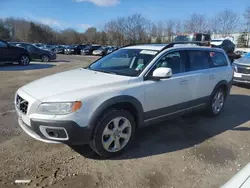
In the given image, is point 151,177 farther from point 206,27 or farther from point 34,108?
point 206,27

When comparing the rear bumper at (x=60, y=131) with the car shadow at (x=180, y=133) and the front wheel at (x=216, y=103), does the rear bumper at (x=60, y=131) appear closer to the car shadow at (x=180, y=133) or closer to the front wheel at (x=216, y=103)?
the car shadow at (x=180, y=133)

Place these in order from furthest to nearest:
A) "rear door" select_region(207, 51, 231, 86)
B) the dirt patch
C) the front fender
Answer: "rear door" select_region(207, 51, 231, 86), the dirt patch, the front fender

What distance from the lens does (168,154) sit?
11.6ft

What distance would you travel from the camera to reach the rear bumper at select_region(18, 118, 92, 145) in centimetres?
286

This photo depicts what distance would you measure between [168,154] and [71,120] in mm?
1628

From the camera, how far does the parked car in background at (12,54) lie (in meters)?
12.6

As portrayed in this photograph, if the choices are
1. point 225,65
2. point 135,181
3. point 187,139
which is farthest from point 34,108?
point 225,65

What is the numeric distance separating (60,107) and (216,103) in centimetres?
375

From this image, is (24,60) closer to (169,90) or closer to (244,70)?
(244,70)

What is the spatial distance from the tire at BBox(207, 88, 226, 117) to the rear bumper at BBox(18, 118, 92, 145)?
3124mm

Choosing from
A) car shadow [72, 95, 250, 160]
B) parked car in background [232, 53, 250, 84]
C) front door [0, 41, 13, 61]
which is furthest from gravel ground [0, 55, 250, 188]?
front door [0, 41, 13, 61]

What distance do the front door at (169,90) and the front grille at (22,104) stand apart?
173cm

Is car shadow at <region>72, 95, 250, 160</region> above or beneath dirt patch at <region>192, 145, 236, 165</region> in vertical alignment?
above

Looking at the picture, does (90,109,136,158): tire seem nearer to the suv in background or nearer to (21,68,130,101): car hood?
the suv in background
